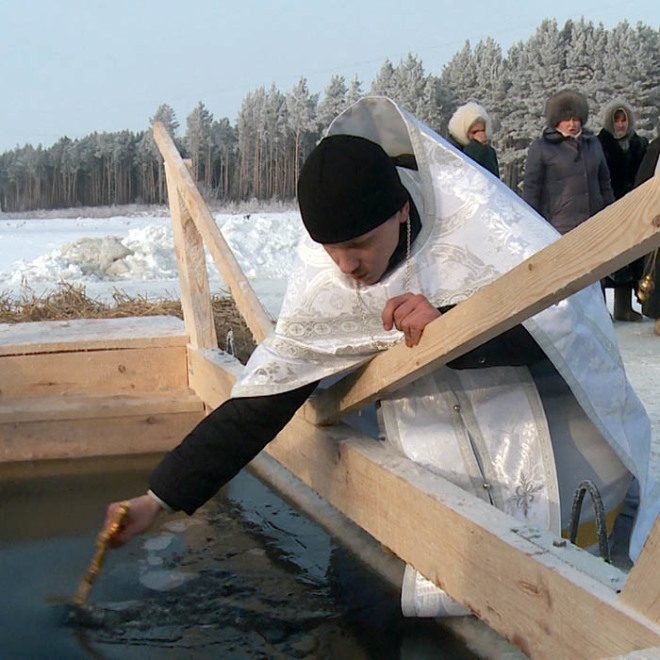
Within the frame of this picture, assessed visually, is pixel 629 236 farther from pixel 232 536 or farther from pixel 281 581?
pixel 232 536

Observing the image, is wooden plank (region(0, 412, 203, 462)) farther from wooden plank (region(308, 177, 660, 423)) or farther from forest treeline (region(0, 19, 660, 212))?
forest treeline (region(0, 19, 660, 212))

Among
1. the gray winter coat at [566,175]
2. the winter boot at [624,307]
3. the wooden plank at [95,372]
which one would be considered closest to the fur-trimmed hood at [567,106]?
the gray winter coat at [566,175]

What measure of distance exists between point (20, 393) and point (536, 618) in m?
2.92

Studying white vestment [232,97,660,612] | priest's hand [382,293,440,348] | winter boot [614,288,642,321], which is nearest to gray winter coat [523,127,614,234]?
winter boot [614,288,642,321]

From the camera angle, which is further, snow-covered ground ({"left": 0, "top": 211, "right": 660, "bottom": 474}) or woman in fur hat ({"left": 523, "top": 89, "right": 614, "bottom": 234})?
snow-covered ground ({"left": 0, "top": 211, "right": 660, "bottom": 474})

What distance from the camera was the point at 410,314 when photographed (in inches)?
74.4

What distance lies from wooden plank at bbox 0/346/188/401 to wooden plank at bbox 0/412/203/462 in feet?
0.61

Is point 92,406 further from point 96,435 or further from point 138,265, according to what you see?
point 138,265

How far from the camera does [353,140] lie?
189 centimetres

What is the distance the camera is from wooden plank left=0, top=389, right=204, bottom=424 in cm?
384

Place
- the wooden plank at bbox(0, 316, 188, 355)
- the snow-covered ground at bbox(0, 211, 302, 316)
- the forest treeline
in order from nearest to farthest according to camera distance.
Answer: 1. the wooden plank at bbox(0, 316, 188, 355)
2. the snow-covered ground at bbox(0, 211, 302, 316)
3. the forest treeline

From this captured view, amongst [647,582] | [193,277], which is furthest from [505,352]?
[193,277]

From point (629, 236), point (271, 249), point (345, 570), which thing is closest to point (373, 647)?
point (345, 570)

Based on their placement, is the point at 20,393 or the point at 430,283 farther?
the point at 20,393
